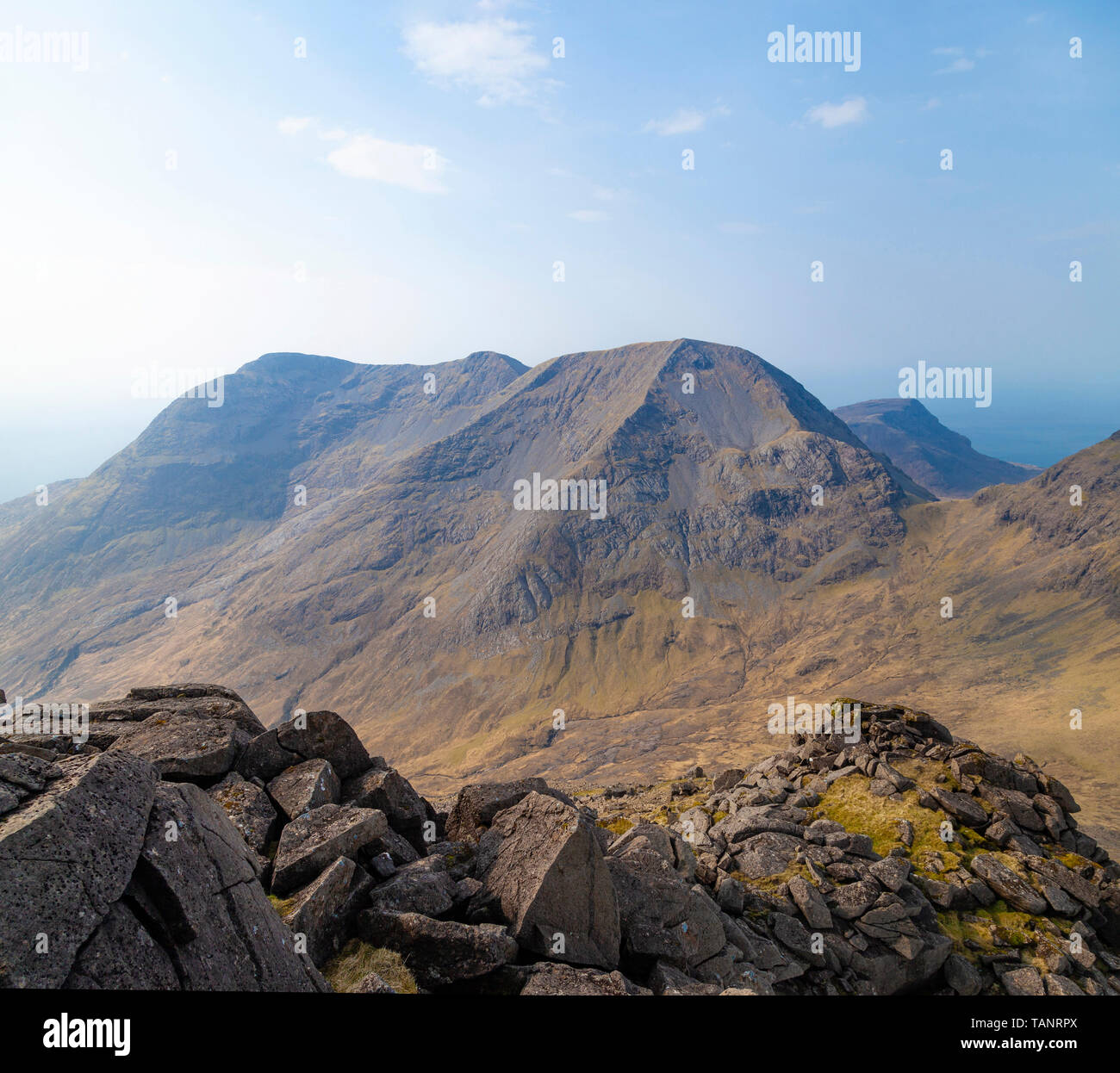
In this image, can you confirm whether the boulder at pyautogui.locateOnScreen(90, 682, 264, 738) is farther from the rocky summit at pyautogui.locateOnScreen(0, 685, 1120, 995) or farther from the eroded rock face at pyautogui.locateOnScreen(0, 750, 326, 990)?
the eroded rock face at pyautogui.locateOnScreen(0, 750, 326, 990)

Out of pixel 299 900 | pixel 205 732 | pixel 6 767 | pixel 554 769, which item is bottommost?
pixel 554 769

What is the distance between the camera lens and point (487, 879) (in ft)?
53.2

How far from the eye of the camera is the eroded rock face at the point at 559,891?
46.6ft

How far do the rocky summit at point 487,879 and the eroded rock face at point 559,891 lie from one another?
0.06 metres

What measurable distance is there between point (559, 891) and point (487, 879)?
2.46 meters

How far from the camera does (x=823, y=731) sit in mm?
40875

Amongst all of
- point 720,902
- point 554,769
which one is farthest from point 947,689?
point 720,902

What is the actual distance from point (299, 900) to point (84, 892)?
594 centimetres

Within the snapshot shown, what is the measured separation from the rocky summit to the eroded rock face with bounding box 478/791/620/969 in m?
0.06

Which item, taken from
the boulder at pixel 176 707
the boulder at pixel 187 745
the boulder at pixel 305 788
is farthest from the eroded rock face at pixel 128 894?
the boulder at pixel 176 707

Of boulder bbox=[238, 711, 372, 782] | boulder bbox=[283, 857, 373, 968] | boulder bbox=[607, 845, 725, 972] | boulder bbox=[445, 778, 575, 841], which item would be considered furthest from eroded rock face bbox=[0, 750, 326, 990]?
boulder bbox=[445, 778, 575, 841]

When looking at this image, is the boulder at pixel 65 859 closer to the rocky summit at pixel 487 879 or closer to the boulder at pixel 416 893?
the rocky summit at pixel 487 879

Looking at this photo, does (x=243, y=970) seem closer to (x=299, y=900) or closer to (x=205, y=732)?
(x=299, y=900)

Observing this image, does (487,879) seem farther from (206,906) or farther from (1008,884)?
(1008,884)
